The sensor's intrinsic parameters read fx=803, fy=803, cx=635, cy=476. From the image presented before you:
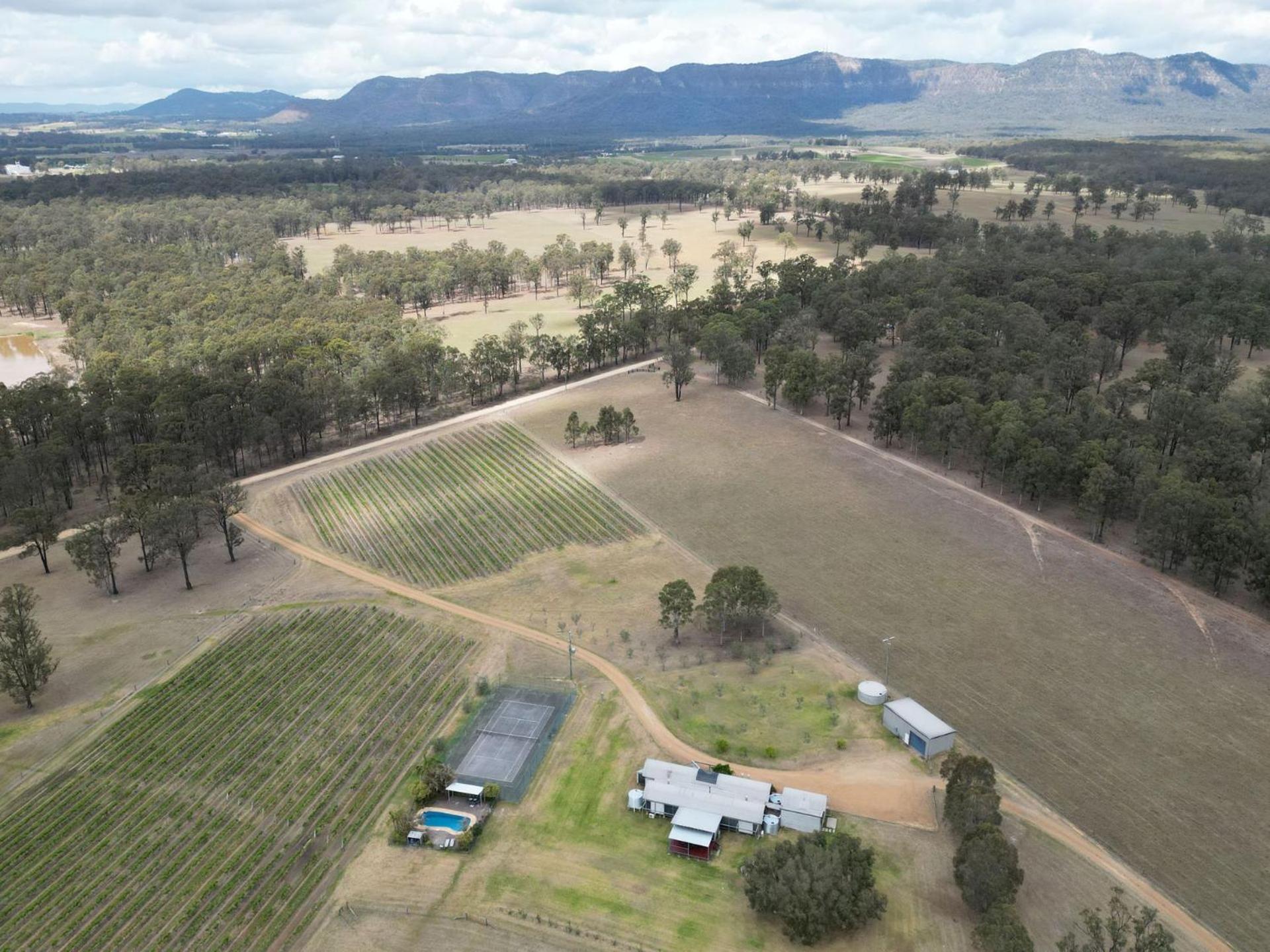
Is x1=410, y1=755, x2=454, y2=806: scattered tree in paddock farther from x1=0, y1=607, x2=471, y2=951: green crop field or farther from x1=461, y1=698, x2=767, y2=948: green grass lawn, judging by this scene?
x1=461, y1=698, x2=767, y2=948: green grass lawn

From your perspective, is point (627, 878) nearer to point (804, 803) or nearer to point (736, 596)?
point (804, 803)

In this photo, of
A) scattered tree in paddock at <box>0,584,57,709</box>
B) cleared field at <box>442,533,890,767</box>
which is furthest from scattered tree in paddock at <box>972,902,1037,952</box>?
scattered tree in paddock at <box>0,584,57,709</box>

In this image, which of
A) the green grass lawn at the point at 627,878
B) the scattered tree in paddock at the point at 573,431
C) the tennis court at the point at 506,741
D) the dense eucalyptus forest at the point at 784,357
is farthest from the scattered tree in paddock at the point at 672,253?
the green grass lawn at the point at 627,878

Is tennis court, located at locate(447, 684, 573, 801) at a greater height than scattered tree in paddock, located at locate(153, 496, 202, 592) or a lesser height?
lesser

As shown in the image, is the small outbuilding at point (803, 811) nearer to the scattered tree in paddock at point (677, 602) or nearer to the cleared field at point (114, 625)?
the scattered tree in paddock at point (677, 602)

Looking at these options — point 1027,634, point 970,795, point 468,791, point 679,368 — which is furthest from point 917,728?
point 679,368

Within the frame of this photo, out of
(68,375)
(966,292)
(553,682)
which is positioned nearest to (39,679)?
(553,682)

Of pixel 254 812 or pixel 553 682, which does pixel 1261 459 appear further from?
pixel 254 812
